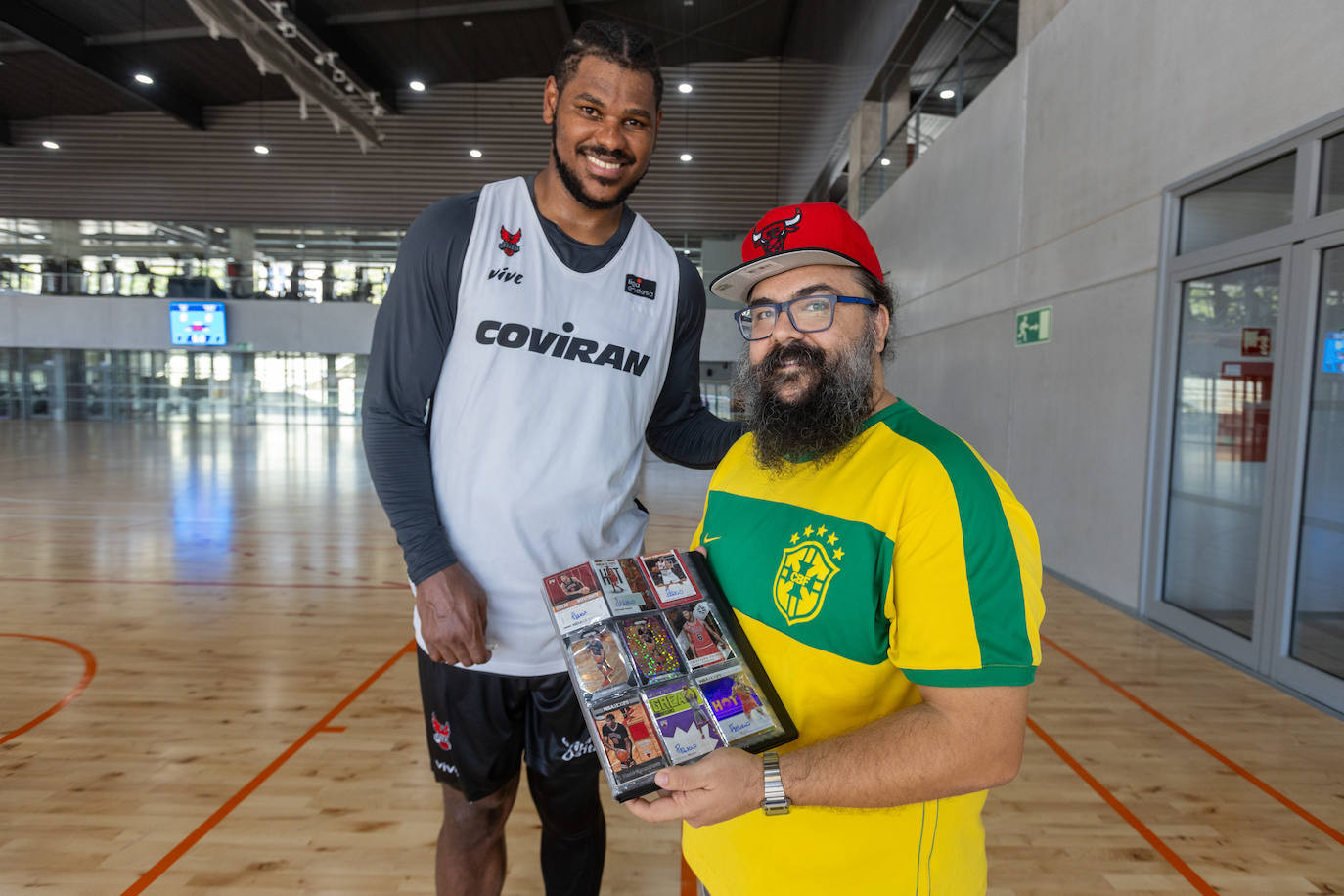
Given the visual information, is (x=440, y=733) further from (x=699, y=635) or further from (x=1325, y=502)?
(x=1325, y=502)

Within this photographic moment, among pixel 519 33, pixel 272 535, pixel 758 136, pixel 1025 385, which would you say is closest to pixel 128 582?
pixel 272 535

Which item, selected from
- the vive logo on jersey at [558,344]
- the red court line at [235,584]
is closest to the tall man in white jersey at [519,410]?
the vive logo on jersey at [558,344]

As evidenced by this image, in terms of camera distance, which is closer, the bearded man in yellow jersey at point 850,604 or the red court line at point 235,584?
the bearded man in yellow jersey at point 850,604

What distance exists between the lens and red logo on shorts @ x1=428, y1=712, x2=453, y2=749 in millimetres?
1535

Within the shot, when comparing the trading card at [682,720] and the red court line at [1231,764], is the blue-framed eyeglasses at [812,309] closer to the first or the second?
the trading card at [682,720]

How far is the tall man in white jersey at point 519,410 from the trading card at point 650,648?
432 mm

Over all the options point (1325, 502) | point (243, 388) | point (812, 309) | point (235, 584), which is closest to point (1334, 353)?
point (1325, 502)

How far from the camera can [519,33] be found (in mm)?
14680

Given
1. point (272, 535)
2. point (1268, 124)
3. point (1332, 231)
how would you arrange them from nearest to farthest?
point (1332, 231)
point (1268, 124)
point (272, 535)

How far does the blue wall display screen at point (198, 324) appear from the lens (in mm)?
19062

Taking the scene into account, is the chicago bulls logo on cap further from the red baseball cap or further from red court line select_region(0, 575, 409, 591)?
red court line select_region(0, 575, 409, 591)

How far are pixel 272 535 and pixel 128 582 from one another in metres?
1.64

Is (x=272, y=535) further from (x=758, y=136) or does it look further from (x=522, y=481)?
(x=758, y=136)

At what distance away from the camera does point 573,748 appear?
155 cm
